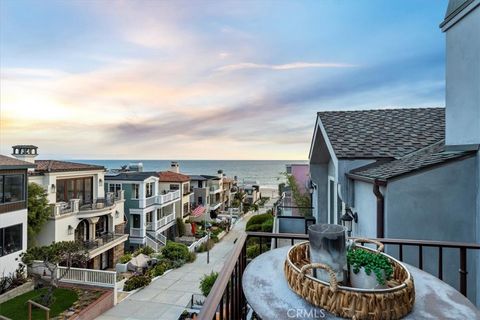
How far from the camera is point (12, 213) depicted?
36.8 feet

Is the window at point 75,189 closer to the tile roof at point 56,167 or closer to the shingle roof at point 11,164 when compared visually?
the tile roof at point 56,167

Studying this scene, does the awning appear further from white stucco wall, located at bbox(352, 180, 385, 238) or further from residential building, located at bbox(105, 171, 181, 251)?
white stucco wall, located at bbox(352, 180, 385, 238)

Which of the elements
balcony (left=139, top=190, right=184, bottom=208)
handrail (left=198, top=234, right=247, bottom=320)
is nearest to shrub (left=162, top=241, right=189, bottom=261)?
balcony (left=139, top=190, right=184, bottom=208)

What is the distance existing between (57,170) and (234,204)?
26319mm

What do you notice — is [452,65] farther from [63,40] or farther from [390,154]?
[63,40]

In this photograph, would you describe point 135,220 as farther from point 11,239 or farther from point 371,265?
point 371,265

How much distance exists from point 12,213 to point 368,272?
13907 millimetres

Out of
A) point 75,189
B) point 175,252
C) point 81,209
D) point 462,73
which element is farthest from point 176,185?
point 462,73

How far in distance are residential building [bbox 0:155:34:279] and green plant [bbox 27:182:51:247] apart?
76 cm

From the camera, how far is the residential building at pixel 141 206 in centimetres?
1931

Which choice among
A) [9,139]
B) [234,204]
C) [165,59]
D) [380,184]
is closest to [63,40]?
[165,59]

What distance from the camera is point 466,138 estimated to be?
3615 millimetres

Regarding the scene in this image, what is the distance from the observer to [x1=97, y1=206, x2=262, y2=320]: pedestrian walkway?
400 inches

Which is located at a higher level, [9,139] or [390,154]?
[9,139]
